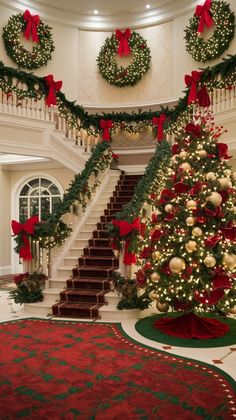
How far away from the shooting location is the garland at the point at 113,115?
810cm

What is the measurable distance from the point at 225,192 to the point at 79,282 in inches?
127

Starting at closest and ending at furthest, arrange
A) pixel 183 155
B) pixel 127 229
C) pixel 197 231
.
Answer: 1. pixel 197 231
2. pixel 183 155
3. pixel 127 229

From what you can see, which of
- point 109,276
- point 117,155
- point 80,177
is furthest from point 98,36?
point 109,276

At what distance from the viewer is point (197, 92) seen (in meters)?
8.78

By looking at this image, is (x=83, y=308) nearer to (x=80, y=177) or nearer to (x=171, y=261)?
(x=171, y=261)

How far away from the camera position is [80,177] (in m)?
8.45

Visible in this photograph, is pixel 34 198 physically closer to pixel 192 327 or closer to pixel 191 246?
pixel 192 327

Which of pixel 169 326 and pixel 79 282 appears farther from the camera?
pixel 79 282

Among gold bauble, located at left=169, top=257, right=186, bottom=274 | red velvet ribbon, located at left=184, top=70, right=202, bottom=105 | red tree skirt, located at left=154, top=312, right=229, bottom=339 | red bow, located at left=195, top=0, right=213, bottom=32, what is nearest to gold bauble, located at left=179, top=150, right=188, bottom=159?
gold bauble, located at left=169, top=257, right=186, bottom=274

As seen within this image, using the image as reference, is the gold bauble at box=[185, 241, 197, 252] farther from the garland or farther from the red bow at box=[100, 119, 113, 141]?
the red bow at box=[100, 119, 113, 141]

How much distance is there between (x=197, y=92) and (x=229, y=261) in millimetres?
5119

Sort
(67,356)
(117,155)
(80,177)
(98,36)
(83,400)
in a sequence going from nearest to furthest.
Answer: (83,400) < (67,356) < (80,177) < (117,155) < (98,36)

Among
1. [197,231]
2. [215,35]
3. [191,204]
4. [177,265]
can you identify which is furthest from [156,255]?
[215,35]

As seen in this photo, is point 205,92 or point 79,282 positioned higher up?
point 205,92
